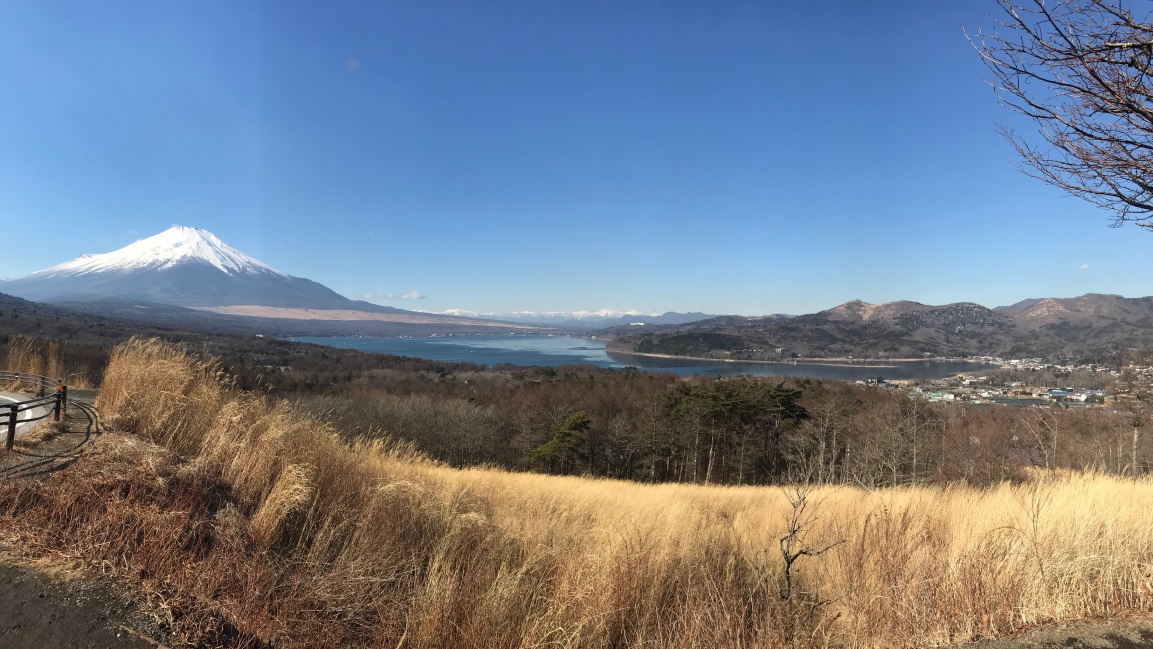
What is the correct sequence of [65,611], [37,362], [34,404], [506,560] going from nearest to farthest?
[65,611], [506,560], [34,404], [37,362]

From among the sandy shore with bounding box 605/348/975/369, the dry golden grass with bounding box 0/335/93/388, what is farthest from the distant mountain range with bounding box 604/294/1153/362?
the dry golden grass with bounding box 0/335/93/388

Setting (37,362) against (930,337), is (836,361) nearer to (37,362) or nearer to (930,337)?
(930,337)

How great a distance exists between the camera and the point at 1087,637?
2.58 m

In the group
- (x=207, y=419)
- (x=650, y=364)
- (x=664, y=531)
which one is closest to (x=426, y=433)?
(x=207, y=419)

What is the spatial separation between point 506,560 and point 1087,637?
11.4 ft

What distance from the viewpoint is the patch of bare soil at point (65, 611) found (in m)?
2.41

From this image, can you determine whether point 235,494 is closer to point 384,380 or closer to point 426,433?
point 426,433

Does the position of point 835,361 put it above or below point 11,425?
below

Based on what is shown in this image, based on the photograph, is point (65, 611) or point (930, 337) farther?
point (930, 337)

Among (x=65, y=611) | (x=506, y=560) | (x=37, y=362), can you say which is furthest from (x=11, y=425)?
(x=37, y=362)

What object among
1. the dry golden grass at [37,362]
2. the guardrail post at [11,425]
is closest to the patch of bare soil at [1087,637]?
the guardrail post at [11,425]

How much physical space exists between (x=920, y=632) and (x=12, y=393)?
13313mm

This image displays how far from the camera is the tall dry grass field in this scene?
2748mm

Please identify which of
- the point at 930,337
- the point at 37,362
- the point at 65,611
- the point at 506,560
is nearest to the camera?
the point at 65,611
